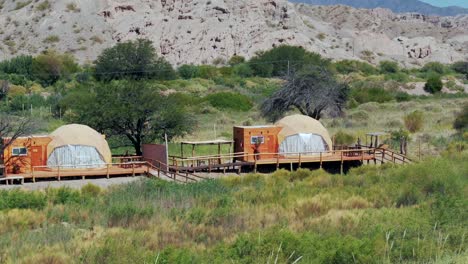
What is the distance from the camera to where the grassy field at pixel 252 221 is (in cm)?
1380

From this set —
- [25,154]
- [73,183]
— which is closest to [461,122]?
[73,183]

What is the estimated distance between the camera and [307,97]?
50.9 meters

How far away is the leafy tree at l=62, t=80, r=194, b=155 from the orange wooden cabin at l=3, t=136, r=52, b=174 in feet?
16.9

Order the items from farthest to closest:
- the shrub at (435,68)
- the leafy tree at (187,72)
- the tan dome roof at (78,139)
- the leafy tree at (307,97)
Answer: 1. the shrub at (435,68)
2. the leafy tree at (187,72)
3. the leafy tree at (307,97)
4. the tan dome roof at (78,139)

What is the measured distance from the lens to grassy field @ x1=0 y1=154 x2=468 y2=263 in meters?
13.8

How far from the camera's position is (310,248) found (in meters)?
14.1

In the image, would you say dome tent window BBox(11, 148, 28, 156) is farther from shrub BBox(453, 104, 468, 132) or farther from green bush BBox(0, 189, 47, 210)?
shrub BBox(453, 104, 468, 132)

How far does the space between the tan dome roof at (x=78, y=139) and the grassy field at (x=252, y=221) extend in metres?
7.87

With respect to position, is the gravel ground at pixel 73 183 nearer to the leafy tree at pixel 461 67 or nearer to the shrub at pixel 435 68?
the shrub at pixel 435 68

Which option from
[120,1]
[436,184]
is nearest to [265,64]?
[120,1]

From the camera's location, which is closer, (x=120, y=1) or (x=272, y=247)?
(x=272, y=247)

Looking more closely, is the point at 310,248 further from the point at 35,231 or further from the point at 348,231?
the point at 35,231

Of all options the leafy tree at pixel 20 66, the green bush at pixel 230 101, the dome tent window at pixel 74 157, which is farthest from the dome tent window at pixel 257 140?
the leafy tree at pixel 20 66

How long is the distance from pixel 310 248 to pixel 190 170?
21531mm
